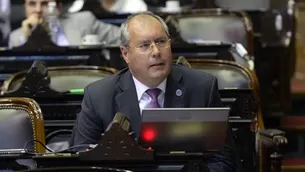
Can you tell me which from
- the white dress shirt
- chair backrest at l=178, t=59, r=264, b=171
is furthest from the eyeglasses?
chair backrest at l=178, t=59, r=264, b=171

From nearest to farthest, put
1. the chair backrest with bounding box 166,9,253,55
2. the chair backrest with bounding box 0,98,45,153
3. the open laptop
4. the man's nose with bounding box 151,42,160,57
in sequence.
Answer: the open laptop, the man's nose with bounding box 151,42,160,57, the chair backrest with bounding box 0,98,45,153, the chair backrest with bounding box 166,9,253,55

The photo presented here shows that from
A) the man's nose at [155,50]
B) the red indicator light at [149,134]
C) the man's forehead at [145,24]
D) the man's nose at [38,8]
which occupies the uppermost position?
the man's forehead at [145,24]

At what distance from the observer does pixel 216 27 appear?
212 inches

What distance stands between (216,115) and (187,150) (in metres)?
0.13

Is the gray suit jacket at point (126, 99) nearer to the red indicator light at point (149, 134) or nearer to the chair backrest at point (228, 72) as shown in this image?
the red indicator light at point (149, 134)

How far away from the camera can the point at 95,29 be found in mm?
5566

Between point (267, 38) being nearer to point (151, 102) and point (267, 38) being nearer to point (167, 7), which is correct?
point (167, 7)

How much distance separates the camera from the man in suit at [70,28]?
17.8 ft

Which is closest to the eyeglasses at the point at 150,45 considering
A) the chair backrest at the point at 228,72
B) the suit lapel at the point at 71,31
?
the chair backrest at the point at 228,72

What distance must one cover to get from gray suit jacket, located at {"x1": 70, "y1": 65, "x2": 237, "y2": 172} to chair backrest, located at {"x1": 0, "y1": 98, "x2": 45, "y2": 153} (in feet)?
0.64

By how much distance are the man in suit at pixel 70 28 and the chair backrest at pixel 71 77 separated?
52.9 inches

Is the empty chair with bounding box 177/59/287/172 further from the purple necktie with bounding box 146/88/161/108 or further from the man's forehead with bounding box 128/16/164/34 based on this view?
the man's forehead with bounding box 128/16/164/34

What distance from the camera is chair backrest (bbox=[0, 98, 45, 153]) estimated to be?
3123 millimetres

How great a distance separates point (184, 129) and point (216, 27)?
3122mm
